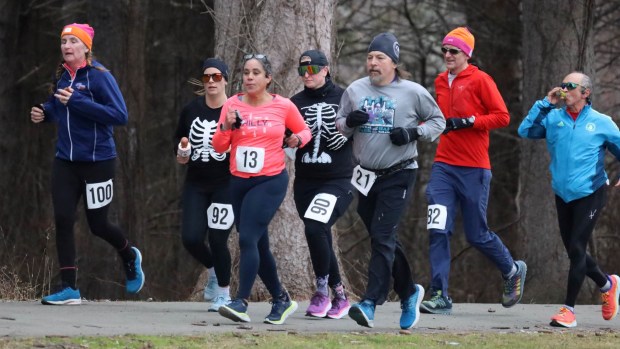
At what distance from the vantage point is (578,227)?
11352 millimetres

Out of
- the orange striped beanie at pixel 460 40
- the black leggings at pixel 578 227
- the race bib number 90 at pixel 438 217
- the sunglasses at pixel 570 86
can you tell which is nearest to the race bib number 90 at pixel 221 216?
the race bib number 90 at pixel 438 217

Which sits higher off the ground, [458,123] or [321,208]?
[458,123]

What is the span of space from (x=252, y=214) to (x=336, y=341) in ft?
4.03

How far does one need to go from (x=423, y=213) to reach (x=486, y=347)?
15.8 meters

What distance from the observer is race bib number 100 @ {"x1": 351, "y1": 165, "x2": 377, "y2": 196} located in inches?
409

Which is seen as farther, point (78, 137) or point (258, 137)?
point (78, 137)

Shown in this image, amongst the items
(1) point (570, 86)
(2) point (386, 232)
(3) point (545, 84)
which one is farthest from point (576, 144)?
(3) point (545, 84)

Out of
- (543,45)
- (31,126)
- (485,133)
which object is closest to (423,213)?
(31,126)

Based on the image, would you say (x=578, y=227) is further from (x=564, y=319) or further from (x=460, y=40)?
(x=460, y=40)

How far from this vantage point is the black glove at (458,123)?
11.6 metres

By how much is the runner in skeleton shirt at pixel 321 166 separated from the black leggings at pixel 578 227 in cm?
184

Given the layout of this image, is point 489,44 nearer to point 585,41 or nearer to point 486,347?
point 585,41

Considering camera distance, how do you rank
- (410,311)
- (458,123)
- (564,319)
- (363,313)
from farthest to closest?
(458,123) < (564,319) < (410,311) < (363,313)

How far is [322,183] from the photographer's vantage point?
11.0 metres
